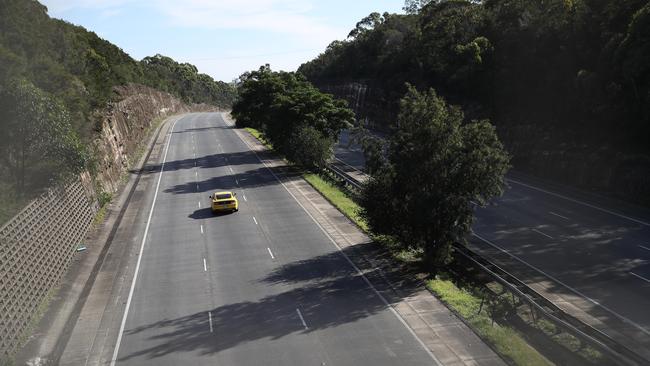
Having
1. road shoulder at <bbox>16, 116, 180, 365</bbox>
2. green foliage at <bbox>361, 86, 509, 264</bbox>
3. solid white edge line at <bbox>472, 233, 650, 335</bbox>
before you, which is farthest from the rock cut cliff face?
solid white edge line at <bbox>472, 233, 650, 335</bbox>


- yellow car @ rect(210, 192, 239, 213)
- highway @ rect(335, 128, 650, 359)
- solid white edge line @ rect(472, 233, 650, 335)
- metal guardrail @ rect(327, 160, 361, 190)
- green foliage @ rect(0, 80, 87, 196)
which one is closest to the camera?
solid white edge line @ rect(472, 233, 650, 335)

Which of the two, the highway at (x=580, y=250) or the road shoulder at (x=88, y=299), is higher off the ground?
the highway at (x=580, y=250)

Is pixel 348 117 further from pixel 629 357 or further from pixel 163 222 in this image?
pixel 629 357

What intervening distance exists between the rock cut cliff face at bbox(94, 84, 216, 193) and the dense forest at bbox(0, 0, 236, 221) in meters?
1.73

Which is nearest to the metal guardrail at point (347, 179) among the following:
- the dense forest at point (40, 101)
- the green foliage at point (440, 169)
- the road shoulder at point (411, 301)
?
the road shoulder at point (411, 301)

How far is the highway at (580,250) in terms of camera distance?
21984 mm

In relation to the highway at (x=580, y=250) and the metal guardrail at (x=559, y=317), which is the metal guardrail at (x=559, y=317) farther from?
the highway at (x=580, y=250)

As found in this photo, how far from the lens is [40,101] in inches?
1203

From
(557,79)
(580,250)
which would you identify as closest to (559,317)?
(580,250)

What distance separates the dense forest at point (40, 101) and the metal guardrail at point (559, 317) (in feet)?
61.9

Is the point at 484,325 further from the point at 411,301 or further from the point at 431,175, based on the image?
the point at 431,175

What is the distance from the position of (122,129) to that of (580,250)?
5074cm

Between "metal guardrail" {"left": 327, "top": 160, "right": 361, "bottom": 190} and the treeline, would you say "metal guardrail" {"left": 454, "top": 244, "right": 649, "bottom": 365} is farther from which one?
→ "metal guardrail" {"left": 327, "top": 160, "right": 361, "bottom": 190}

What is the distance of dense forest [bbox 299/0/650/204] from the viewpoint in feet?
144
